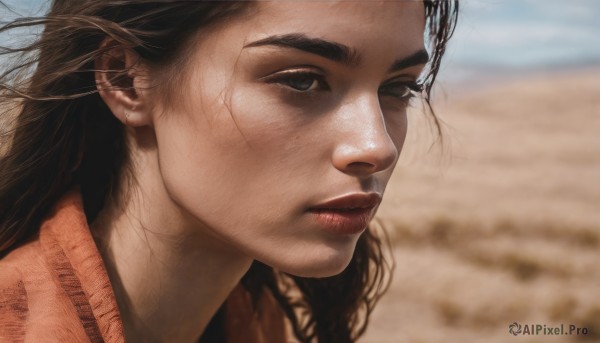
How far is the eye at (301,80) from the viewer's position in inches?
74.3

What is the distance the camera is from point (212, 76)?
191cm

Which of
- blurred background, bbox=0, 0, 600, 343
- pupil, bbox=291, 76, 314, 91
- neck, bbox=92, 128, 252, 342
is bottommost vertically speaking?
blurred background, bbox=0, 0, 600, 343

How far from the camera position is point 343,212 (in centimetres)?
194

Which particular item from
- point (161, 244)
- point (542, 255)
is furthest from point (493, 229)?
point (161, 244)

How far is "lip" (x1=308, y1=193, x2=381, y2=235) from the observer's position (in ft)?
6.31

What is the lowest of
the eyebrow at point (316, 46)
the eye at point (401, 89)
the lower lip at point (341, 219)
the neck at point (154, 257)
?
the neck at point (154, 257)

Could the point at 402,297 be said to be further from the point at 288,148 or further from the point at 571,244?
the point at 288,148

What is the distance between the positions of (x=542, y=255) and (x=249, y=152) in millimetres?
3498

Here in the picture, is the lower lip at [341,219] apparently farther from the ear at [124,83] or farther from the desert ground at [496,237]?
the desert ground at [496,237]

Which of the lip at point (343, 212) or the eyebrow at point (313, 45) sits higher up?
the eyebrow at point (313, 45)
